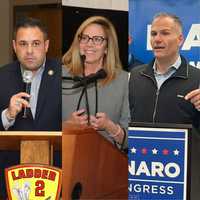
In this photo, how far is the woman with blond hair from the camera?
233 centimetres

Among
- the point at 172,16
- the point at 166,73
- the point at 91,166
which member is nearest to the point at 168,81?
the point at 166,73

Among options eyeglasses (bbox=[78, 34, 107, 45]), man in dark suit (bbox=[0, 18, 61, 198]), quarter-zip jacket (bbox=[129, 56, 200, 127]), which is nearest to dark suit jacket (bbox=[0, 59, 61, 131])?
man in dark suit (bbox=[0, 18, 61, 198])

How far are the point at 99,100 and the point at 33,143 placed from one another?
491mm

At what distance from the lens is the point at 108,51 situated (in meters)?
2.34

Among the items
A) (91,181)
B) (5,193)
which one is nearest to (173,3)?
(91,181)

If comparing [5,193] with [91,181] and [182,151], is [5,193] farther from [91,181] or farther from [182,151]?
[182,151]

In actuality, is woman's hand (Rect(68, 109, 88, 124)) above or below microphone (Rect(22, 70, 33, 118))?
below

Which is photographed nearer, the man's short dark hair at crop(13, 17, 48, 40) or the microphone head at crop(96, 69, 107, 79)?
the microphone head at crop(96, 69, 107, 79)

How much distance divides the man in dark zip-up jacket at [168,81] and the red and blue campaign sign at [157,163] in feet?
0.27

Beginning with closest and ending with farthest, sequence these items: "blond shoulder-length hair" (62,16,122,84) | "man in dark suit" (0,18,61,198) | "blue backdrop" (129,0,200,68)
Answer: "blue backdrop" (129,0,200,68) < "blond shoulder-length hair" (62,16,122,84) < "man in dark suit" (0,18,61,198)

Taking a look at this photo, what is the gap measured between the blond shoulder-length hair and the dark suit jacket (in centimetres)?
18

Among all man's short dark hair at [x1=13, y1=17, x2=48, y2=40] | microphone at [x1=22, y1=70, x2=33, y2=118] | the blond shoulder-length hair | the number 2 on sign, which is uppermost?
man's short dark hair at [x1=13, y1=17, x2=48, y2=40]

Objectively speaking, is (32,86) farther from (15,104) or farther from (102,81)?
(102,81)

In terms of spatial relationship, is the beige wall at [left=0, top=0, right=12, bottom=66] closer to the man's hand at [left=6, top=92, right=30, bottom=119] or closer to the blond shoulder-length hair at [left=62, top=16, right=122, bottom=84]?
the man's hand at [left=6, top=92, right=30, bottom=119]
